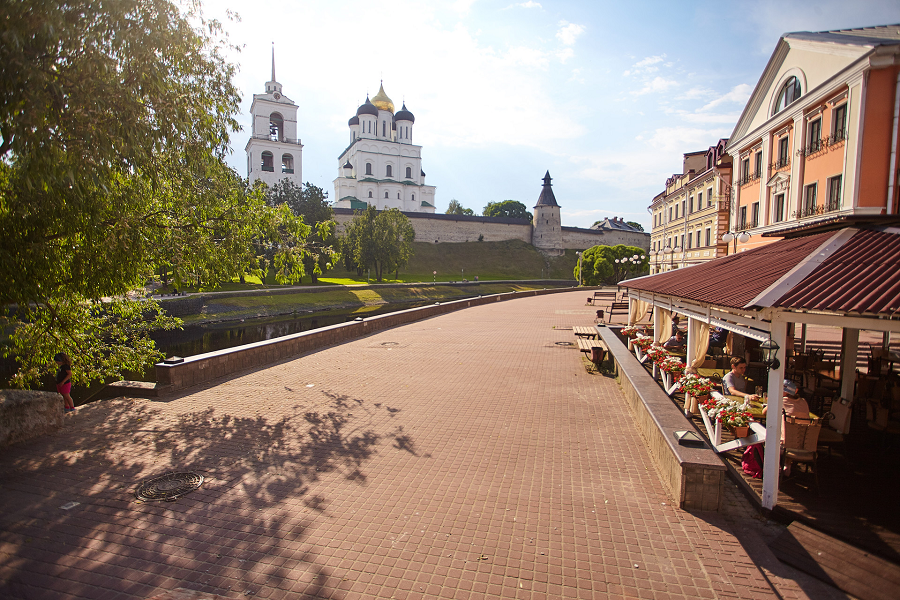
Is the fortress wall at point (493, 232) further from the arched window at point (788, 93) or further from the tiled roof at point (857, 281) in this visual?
the tiled roof at point (857, 281)

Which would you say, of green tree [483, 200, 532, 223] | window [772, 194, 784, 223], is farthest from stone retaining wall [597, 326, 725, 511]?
green tree [483, 200, 532, 223]

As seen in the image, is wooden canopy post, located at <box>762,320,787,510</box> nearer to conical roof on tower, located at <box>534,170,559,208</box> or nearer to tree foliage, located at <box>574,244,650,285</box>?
tree foliage, located at <box>574,244,650,285</box>

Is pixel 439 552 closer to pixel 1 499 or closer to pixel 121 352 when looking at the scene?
pixel 1 499

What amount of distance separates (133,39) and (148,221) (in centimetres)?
294

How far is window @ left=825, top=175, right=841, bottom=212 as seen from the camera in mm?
15391

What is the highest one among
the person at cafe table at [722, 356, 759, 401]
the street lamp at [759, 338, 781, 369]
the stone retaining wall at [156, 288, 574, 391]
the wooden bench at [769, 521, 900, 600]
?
the street lamp at [759, 338, 781, 369]

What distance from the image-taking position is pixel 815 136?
16594 mm

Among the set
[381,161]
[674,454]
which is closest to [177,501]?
[674,454]

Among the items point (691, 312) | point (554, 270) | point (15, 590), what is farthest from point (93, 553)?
point (554, 270)

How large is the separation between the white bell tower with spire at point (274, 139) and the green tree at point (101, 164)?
6093 cm

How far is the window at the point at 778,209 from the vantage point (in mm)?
18688

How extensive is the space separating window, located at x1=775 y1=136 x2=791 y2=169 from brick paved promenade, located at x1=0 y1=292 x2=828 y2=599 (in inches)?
590

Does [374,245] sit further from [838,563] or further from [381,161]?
[838,563]

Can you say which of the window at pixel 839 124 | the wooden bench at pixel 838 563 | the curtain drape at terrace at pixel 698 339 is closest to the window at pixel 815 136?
the window at pixel 839 124
